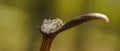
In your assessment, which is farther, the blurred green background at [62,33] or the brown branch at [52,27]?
the blurred green background at [62,33]

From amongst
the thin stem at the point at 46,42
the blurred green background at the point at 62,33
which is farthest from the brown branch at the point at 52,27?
the blurred green background at the point at 62,33

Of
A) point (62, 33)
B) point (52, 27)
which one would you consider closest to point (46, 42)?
point (52, 27)

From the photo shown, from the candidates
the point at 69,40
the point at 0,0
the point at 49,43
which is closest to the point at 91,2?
the point at 69,40

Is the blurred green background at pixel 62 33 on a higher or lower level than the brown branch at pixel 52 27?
higher

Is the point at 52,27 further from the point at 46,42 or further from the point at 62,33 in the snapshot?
the point at 62,33

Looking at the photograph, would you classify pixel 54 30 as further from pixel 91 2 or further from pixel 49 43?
pixel 91 2

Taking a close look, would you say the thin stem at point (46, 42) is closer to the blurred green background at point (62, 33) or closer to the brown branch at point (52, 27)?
the brown branch at point (52, 27)

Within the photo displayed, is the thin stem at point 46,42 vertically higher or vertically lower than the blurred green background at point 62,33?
lower

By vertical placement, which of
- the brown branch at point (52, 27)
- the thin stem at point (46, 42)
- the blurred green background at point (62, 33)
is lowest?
the thin stem at point (46, 42)
